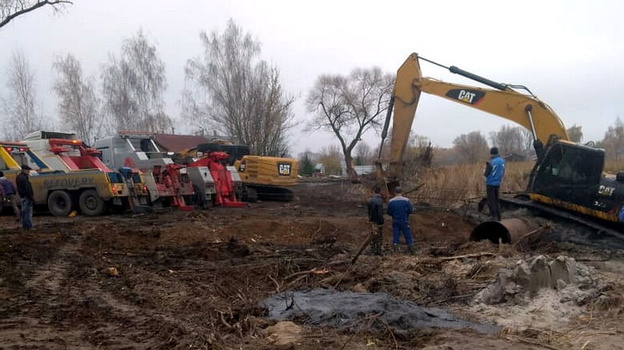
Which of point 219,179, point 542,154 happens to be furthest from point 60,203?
point 542,154

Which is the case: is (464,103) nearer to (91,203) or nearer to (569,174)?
(569,174)

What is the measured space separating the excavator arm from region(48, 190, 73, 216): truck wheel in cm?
880

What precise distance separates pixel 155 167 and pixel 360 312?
12.6 meters

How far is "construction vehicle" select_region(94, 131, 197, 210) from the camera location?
17.0m

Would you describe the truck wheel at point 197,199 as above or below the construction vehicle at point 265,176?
below

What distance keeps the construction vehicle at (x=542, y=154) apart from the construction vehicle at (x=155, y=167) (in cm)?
610

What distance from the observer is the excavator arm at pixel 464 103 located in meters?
13.2

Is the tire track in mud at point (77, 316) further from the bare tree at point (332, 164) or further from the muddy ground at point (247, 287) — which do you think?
the bare tree at point (332, 164)

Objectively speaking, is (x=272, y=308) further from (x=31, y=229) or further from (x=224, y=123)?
(x=224, y=123)

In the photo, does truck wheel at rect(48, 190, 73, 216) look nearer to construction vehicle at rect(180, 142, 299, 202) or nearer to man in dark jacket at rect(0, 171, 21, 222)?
man in dark jacket at rect(0, 171, 21, 222)

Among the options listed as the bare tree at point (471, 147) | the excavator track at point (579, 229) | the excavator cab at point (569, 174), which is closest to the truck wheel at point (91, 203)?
the excavator track at point (579, 229)

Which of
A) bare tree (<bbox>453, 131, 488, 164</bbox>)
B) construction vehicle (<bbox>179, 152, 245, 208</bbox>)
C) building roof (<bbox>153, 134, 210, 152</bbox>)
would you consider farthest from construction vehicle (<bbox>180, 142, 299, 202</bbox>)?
bare tree (<bbox>453, 131, 488, 164</bbox>)

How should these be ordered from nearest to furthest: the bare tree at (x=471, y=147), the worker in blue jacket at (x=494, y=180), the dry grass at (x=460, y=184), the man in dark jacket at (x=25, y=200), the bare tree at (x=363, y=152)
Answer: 1. the man in dark jacket at (x=25, y=200)
2. the worker in blue jacket at (x=494, y=180)
3. the dry grass at (x=460, y=184)
4. the bare tree at (x=471, y=147)
5. the bare tree at (x=363, y=152)

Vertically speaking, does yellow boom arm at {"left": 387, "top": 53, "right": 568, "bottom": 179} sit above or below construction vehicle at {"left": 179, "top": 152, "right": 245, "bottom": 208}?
above
